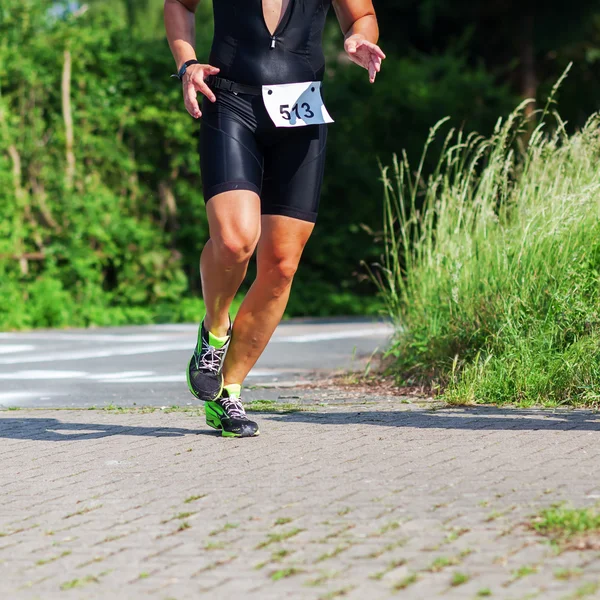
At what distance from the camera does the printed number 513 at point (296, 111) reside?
498 cm

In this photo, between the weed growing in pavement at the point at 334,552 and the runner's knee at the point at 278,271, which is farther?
the runner's knee at the point at 278,271

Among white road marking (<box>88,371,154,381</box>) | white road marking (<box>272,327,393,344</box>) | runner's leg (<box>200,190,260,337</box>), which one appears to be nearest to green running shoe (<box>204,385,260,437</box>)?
runner's leg (<box>200,190,260,337</box>)

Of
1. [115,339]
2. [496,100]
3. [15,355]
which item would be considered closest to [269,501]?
[15,355]

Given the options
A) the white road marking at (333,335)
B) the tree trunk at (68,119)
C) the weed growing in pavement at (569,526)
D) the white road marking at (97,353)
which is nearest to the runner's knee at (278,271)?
the weed growing in pavement at (569,526)

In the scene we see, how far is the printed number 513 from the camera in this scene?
4.98 metres

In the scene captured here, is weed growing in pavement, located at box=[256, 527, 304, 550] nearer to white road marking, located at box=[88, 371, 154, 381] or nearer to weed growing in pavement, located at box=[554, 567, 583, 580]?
weed growing in pavement, located at box=[554, 567, 583, 580]

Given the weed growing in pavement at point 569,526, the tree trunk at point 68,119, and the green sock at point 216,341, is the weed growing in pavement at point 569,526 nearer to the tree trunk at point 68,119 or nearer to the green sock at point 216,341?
the green sock at point 216,341

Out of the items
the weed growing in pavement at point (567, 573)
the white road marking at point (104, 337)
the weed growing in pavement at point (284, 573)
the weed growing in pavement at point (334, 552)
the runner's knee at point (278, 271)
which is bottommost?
the weed growing in pavement at point (567, 573)

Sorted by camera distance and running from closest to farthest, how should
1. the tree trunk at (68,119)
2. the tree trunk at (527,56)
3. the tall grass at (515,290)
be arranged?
the tall grass at (515,290) < the tree trunk at (68,119) < the tree trunk at (527,56)

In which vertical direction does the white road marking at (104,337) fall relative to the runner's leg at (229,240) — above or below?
below

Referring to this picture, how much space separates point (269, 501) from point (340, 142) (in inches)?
457

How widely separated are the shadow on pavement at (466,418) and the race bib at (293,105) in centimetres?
135

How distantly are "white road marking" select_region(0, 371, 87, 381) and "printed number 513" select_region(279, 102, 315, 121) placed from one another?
3747 mm

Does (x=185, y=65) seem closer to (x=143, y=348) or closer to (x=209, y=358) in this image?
(x=209, y=358)
